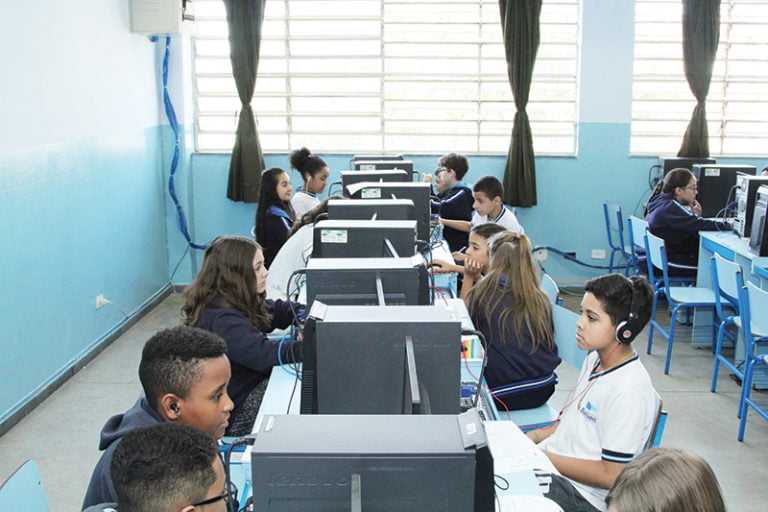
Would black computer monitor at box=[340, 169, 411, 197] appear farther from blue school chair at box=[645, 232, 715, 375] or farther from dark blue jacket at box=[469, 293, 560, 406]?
dark blue jacket at box=[469, 293, 560, 406]

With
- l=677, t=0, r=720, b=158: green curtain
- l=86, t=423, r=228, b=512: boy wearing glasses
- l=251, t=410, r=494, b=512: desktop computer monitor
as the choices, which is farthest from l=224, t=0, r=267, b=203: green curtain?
l=251, t=410, r=494, b=512: desktop computer monitor

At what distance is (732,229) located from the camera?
5008mm

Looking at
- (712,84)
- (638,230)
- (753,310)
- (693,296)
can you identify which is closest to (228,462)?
(753,310)

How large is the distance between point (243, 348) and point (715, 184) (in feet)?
14.9

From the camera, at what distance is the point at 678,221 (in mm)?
5070

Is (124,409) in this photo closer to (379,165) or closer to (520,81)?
(379,165)

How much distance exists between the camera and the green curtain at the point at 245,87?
5969 millimetres

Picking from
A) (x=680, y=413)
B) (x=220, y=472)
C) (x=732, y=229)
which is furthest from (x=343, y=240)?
(x=732, y=229)

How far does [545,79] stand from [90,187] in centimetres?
369

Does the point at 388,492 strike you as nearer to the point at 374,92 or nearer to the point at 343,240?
the point at 343,240

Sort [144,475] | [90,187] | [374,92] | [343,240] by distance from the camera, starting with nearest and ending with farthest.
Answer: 1. [144,475]
2. [343,240]
3. [90,187]
4. [374,92]

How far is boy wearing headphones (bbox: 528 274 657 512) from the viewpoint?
198cm

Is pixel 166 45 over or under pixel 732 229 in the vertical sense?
over

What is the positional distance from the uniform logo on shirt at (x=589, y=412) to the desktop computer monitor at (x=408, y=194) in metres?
1.97
